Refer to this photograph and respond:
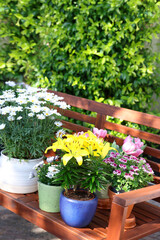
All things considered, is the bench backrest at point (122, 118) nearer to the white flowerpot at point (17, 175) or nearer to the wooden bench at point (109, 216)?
the wooden bench at point (109, 216)

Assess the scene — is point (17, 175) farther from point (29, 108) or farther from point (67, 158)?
point (67, 158)

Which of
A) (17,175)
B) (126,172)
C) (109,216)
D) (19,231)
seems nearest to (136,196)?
Result: (126,172)

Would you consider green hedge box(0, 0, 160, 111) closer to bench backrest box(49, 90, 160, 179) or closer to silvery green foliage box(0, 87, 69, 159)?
bench backrest box(49, 90, 160, 179)

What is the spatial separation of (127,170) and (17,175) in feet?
2.17

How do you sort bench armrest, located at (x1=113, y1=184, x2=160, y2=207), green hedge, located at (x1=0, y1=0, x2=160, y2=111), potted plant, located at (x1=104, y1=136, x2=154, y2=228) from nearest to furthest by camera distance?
bench armrest, located at (x1=113, y1=184, x2=160, y2=207) < potted plant, located at (x1=104, y1=136, x2=154, y2=228) < green hedge, located at (x1=0, y1=0, x2=160, y2=111)

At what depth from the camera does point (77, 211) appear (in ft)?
5.57

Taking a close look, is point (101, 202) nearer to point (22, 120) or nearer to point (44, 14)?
point (22, 120)

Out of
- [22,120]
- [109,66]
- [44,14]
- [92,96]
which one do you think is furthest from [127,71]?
[22,120]

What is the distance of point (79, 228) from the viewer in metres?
1.75

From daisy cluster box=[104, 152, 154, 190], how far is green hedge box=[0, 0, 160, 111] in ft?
5.94

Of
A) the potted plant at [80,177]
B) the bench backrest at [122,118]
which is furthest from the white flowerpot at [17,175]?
the bench backrest at [122,118]

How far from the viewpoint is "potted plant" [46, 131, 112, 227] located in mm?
1702

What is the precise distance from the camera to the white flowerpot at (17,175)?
208cm

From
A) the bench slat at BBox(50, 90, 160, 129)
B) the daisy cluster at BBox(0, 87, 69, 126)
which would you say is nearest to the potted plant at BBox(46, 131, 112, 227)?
the daisy cluster at BBox(0, 87, 69, 126)
